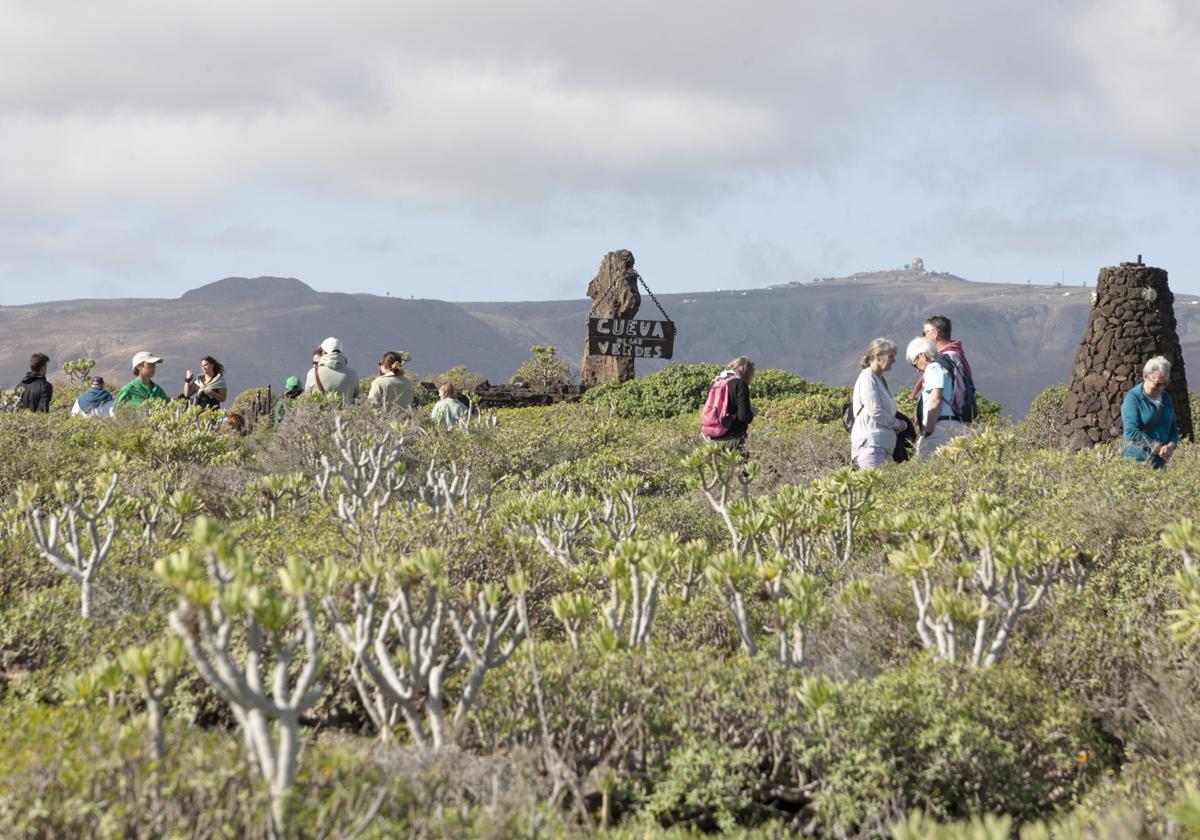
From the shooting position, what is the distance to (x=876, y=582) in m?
5.20

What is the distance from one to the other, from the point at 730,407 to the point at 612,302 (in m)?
13.4

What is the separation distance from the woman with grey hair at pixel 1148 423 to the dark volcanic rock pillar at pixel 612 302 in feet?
45.2

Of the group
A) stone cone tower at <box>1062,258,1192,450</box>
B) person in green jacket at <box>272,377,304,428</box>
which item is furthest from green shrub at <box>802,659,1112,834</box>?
stone cone tower at <box>1062,258,1192,450</box>

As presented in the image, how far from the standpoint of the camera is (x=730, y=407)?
900cm

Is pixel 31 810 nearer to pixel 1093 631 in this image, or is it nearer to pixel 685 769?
pixel 685 769

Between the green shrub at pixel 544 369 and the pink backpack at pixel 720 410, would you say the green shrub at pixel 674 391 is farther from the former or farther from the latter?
the pink backpack at pixel 720 410

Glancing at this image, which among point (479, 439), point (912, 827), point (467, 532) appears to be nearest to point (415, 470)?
point (479, 439)

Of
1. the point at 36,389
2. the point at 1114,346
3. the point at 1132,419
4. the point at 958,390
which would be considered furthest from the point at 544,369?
the point at 1132,419

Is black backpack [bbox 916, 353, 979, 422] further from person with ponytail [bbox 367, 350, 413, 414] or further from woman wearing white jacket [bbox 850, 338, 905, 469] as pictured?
person with ponytail [bbox 367, 350, 413, 414]

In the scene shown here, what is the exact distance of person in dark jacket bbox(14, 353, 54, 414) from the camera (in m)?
12.4

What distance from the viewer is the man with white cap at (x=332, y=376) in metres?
11.3

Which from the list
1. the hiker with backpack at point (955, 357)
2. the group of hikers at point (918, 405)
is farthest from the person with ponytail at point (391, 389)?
the hiker with backpack at point (955, 357)

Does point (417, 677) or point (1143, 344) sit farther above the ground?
point (1143, 344)

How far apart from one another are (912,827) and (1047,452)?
266 inches
